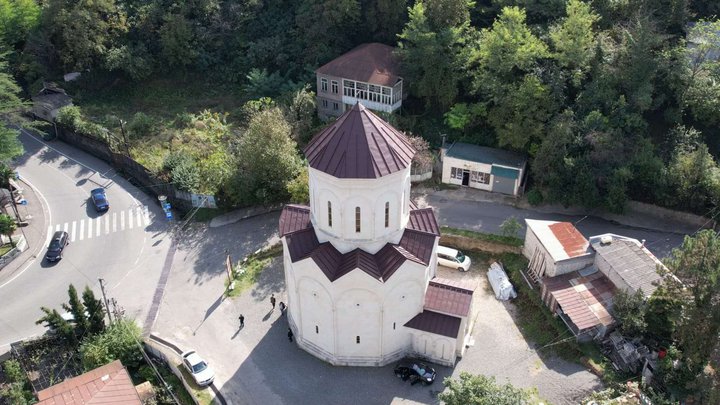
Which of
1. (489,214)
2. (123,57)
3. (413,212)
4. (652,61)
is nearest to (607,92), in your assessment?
(652,61)

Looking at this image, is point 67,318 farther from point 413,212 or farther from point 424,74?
point 424,74

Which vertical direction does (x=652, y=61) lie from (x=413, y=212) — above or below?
above

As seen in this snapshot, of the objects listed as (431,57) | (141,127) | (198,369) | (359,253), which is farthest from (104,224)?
(431,57)

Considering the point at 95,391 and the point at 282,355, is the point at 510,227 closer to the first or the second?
the point at 282,355

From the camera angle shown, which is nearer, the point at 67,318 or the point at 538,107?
the point at 67,318

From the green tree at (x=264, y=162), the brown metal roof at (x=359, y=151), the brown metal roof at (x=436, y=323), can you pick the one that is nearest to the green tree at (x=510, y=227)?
the brown metal roof at (x=436, y=323)

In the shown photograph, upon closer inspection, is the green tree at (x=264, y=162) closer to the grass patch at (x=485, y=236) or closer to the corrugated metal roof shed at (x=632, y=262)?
the grass patch at (x=485, y=236)
